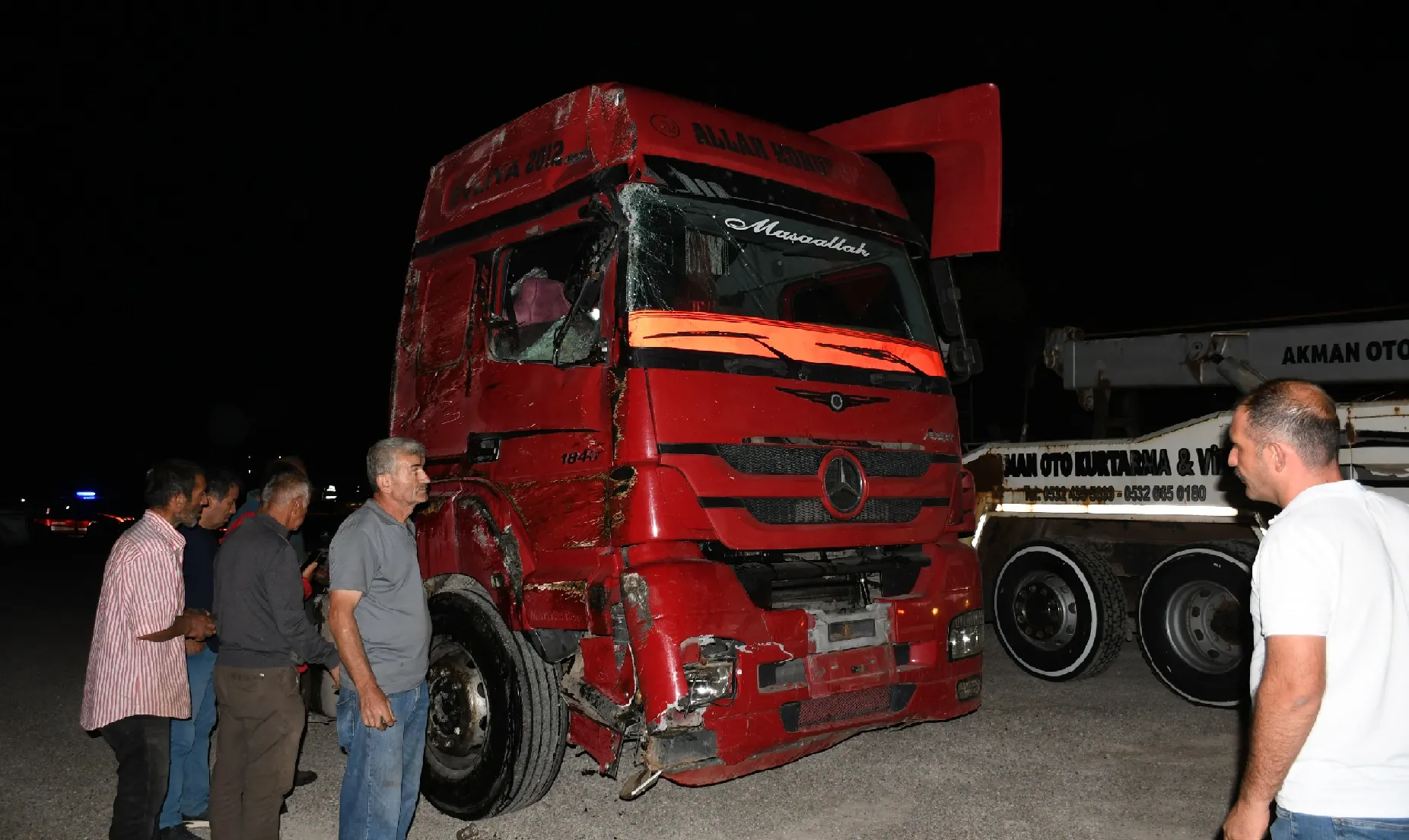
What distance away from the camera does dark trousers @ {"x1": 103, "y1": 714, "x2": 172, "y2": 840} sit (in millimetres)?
4074

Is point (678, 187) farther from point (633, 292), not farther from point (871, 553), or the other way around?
point (871, 553)

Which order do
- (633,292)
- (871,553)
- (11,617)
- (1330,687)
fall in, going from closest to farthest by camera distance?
1. (1330,687)
2. (633,292)
3. (871,553)
4. (11,617)

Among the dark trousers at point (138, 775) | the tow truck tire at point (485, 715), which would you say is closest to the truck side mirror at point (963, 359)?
the tow truck tire at point (485, 715)

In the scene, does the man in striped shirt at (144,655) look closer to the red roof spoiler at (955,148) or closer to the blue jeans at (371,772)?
the blue jeans at (371,772)

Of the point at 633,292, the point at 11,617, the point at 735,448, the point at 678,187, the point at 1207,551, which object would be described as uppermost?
the point at 678,187

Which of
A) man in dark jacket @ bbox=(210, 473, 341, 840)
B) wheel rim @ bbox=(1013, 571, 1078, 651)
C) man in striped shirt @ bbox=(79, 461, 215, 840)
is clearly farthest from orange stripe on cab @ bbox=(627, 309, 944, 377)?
wheel rim @ bbox=(1013, 571, 1078, 651)

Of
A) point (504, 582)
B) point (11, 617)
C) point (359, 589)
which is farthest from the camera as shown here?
point (11, 617)

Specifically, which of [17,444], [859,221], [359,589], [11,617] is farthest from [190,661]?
[17,444]

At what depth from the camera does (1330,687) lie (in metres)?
2.35

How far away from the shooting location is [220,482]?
17.5 feet

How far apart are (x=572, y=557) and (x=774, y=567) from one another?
0.95 meters

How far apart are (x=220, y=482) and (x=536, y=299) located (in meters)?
1.92

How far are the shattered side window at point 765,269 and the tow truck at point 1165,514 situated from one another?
108 inches

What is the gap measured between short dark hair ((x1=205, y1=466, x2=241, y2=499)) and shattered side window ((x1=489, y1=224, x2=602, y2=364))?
5.13ft
